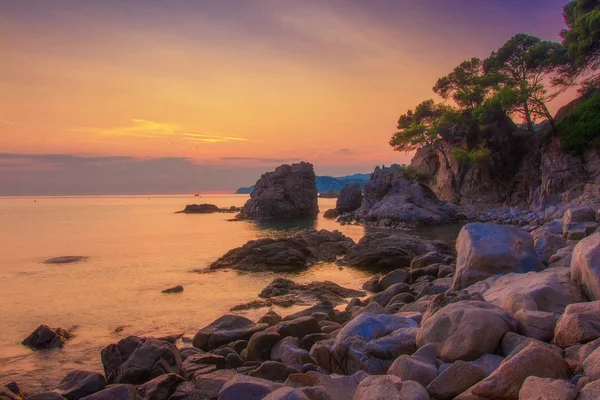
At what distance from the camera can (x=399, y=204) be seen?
5825 cm

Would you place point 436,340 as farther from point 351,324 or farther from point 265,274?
point 265,274

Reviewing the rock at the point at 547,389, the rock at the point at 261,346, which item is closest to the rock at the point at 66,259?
→ the rock at the point at 261,346

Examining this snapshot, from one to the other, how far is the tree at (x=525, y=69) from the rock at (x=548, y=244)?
162ft

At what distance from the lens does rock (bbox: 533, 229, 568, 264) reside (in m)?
13.6

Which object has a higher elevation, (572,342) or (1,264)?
(572,342)

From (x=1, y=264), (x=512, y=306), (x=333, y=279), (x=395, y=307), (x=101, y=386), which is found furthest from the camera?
(x=1, y=264)

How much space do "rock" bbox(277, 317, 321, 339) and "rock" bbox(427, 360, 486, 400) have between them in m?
5.25

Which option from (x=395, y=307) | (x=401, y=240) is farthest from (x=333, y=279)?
(x=395, y=307)

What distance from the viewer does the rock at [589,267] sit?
25.9 ft

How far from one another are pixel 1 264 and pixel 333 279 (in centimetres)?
2285

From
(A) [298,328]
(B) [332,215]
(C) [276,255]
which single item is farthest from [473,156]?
(A) [298,328]

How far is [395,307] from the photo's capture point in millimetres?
13094

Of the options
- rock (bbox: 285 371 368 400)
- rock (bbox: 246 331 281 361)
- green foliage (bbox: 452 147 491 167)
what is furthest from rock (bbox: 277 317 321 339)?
green foliage (bbox: 452 147 491 167)

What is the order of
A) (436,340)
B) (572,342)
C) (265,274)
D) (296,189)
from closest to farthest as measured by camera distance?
(572,342)
(436,340)
(265,274)
(296,189)
